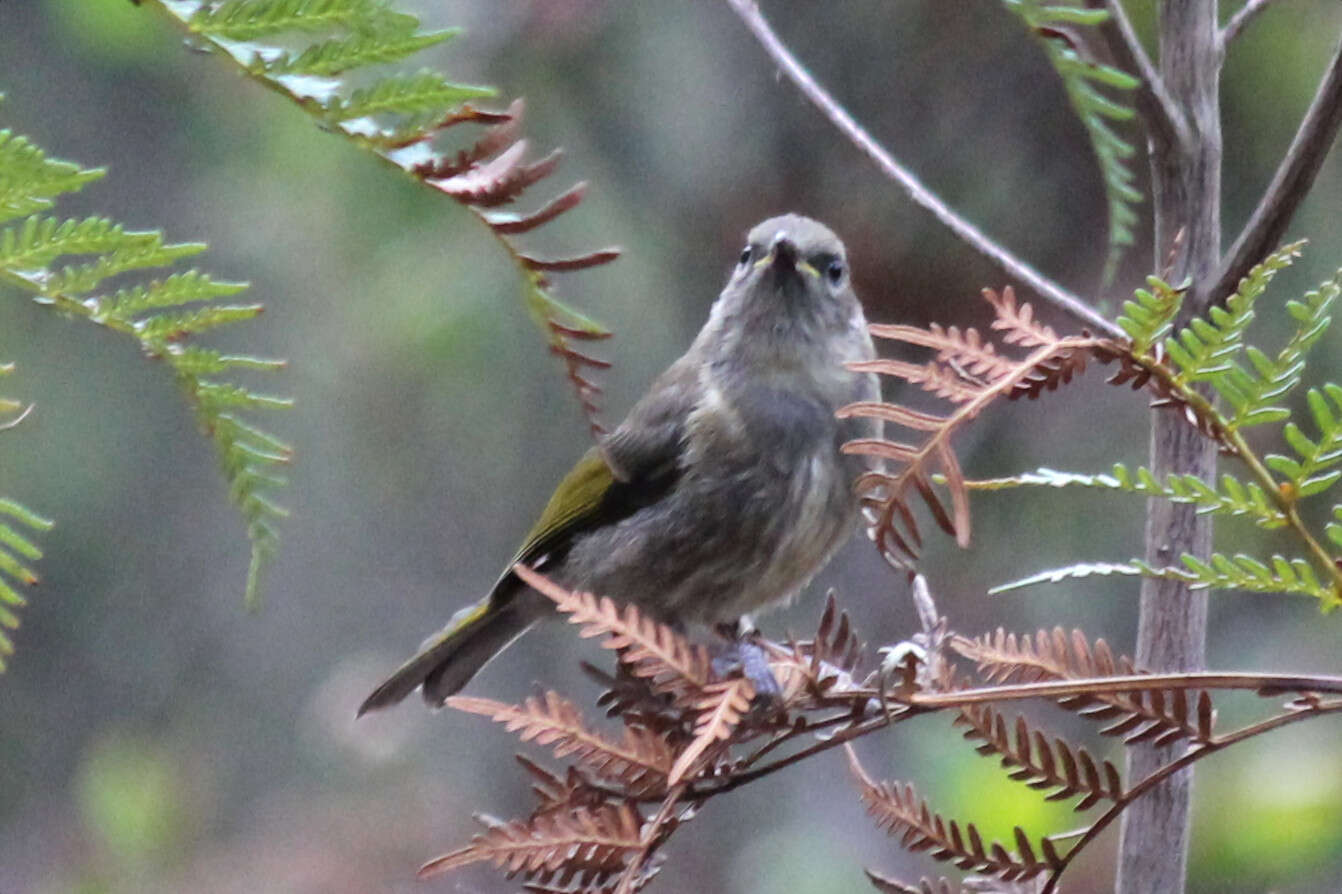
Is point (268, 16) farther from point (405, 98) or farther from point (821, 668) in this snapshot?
point (821, 668)

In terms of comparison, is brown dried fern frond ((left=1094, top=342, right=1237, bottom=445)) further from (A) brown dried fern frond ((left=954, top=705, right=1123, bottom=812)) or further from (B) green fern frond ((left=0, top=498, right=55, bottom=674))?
(B) green fern frond ((left=0, top=498, right=55, bottom=674))

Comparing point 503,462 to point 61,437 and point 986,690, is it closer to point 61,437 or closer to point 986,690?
point 61,437

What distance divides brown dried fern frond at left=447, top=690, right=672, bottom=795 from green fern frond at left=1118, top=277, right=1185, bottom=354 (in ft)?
1.14

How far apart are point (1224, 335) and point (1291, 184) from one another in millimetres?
557

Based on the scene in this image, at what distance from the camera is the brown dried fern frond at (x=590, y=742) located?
0.86m

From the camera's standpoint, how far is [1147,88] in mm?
1324

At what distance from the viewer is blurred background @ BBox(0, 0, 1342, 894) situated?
349cm

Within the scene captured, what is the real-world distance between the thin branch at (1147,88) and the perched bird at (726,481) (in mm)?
963

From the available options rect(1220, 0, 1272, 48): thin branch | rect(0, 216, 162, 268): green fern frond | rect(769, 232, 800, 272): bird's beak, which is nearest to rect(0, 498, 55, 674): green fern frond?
rect(0, 216, 162, 268): green fern frond

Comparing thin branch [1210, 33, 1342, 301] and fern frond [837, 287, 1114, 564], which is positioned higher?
thin branch [1210, 33, 1342, 301]

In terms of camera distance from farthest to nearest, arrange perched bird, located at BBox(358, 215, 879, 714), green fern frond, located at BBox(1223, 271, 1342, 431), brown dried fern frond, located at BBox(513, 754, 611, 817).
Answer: perched bird, located at BBox(358, 215, 879, 714), brown dried fern frond, located at BBox(513, 754, 611, 817), green fern frond, located at BBox(1223, 271, 1342, 431)

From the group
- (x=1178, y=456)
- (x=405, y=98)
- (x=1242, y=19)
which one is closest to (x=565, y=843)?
(x=405, y=98)

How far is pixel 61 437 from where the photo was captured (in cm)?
504

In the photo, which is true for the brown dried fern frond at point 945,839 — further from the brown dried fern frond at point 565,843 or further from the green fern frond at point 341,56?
the green fern frond at point 341,56
